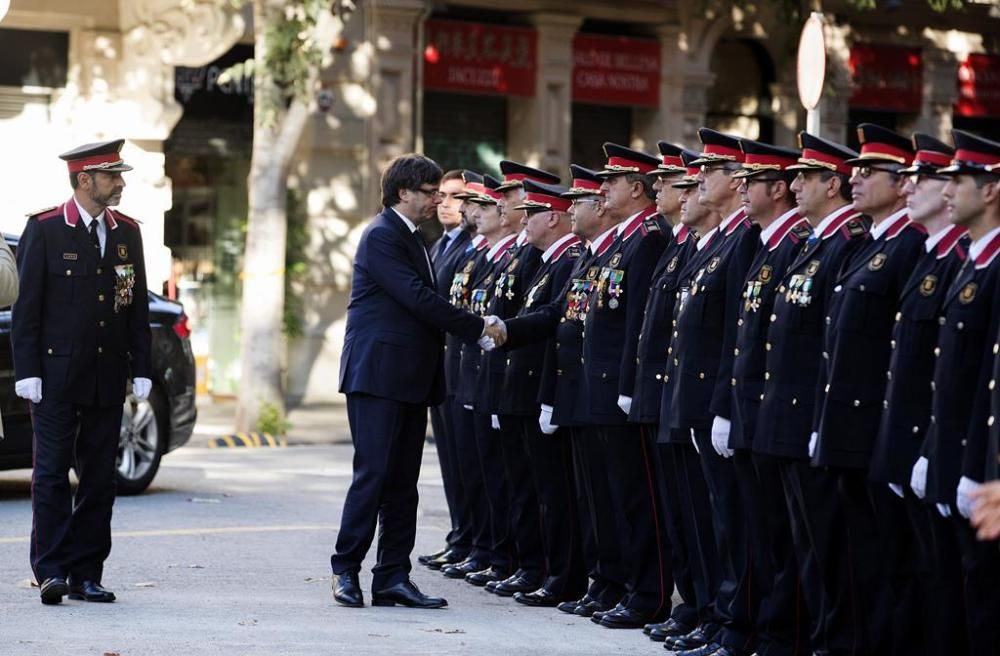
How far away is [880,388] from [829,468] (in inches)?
14.1

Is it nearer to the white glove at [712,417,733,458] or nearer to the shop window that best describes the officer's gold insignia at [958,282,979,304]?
the white glove at [712,417,733,458]

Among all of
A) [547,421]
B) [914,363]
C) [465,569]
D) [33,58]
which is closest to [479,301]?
[547,421]

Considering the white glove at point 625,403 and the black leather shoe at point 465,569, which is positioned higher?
the white glove at point 625,403

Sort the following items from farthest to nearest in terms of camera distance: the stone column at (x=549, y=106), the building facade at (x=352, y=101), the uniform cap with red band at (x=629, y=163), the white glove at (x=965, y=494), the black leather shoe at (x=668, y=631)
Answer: the stone column at (x=549, y=106) → the building facade at (x=352, y=101) → the uniform cap with red band at (x=629, y=163) → the black leather shoe at (x=668, y=631) → the white glove at (x=965, y=494)

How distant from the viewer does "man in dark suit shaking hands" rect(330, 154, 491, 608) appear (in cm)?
1001

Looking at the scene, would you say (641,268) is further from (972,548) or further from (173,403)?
(173,403)

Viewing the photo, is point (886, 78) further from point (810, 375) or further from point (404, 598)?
point (810, 375)

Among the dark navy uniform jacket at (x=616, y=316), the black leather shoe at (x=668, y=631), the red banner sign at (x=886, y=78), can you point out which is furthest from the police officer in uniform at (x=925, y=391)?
the red banner sign at (x=886, y=78)

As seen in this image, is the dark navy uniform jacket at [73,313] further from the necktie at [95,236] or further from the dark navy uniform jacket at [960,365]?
the dark navy uniform jacket at [960,365]

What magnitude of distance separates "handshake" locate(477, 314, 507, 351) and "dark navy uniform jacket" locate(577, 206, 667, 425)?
19.2 inches

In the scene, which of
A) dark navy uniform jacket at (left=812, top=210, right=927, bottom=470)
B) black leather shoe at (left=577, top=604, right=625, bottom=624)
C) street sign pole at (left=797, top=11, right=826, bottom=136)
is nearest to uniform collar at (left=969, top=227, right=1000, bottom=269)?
dark navy uniform jacket at (left=812, top=210, right=927, bottom=470)

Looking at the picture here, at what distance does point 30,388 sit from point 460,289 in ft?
8.71

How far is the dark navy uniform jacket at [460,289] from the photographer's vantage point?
11.5 metres

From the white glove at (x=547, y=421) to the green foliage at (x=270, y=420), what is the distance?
9487 millimetres
